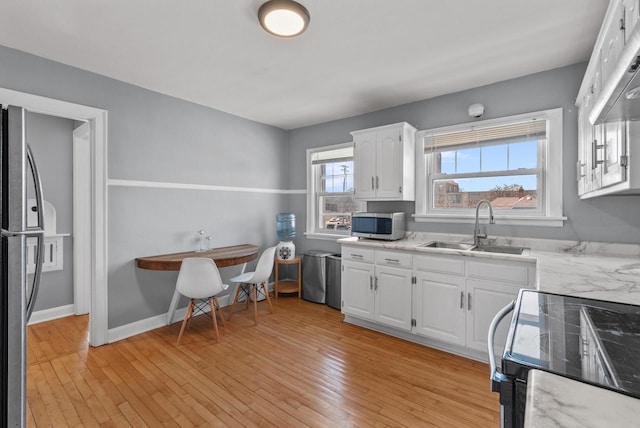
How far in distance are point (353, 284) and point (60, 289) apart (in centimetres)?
350

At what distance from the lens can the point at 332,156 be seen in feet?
14.9

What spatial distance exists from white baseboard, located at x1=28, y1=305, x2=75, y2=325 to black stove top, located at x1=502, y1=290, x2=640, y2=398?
4611mm

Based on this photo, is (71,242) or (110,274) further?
(71,242)

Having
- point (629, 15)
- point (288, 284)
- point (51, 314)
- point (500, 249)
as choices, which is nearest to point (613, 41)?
point (629, 15)

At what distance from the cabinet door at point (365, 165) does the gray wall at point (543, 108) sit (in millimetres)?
375

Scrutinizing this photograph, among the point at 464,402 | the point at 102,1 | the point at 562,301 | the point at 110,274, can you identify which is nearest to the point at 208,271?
the point at 110,274

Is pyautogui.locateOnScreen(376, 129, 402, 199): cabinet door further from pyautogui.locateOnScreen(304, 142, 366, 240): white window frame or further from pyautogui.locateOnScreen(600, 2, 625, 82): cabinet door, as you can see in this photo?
pyautogui.locateOnScreen(600, 2, 625, 82): cabinet door

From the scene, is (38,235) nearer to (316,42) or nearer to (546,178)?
(316,42)

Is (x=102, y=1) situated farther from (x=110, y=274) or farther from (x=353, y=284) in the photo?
(x=353, y=284)

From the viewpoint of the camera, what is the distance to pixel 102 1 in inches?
74.7

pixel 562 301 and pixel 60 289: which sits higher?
pixel 562 301

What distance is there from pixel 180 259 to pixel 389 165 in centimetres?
246

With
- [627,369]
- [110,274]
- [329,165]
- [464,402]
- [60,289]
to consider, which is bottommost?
[464,402]

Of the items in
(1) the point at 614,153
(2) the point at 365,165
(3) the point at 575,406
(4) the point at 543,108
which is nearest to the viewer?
(3) the point at 575,406
